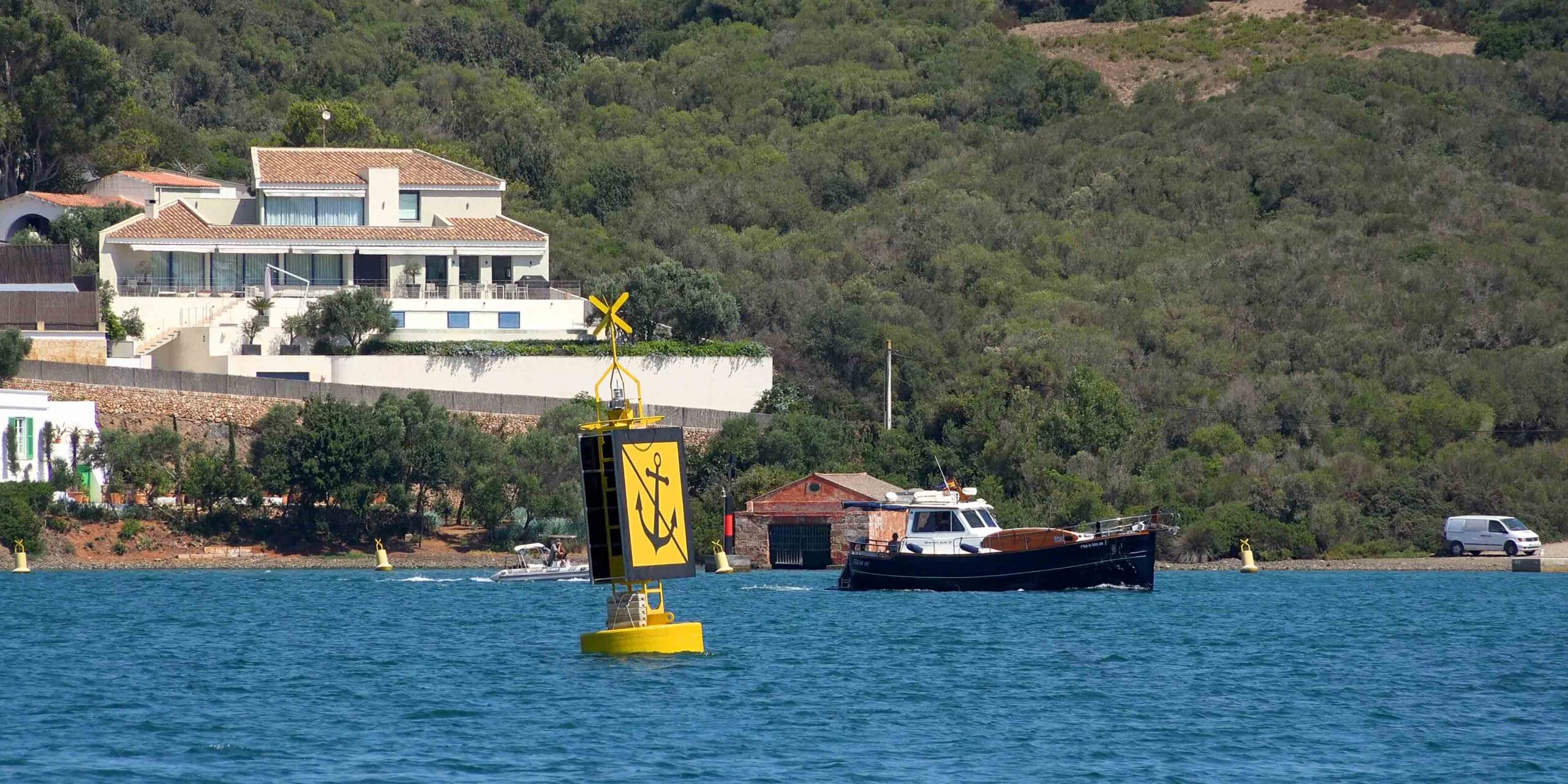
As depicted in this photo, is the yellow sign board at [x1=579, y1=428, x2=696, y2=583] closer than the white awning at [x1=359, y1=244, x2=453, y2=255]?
Yes

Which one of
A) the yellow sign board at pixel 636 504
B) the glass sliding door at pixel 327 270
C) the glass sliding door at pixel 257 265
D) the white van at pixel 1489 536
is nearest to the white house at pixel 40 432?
the glass sliding door at pixel 257 265

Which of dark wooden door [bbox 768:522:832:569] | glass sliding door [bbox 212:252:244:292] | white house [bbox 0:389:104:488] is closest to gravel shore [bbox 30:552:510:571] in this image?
white house [bbox 0:389:104:488]

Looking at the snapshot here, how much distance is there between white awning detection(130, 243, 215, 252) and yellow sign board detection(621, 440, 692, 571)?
44.9 meters

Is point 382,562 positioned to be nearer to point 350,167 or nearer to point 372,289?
point 372,289

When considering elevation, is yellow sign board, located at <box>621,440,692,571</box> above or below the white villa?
below

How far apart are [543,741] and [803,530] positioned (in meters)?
34.9

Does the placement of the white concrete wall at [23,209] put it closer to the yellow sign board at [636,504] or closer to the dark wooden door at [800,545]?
the dark wooden door at [800,545]

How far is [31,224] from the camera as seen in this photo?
75.7m

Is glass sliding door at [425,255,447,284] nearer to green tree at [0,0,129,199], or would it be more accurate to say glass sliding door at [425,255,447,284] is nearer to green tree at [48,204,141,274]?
green tree at [48,204,141,274]

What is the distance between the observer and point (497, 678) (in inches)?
1214

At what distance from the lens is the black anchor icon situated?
29.9m

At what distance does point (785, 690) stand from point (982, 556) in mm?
19115

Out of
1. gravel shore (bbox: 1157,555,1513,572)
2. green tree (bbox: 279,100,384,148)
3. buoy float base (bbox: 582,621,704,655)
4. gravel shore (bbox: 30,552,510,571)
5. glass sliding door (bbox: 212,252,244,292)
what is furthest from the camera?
green tree (bbox: 279,100,384,148)

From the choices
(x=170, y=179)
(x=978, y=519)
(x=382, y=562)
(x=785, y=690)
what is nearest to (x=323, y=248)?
(x=170, y=179)
